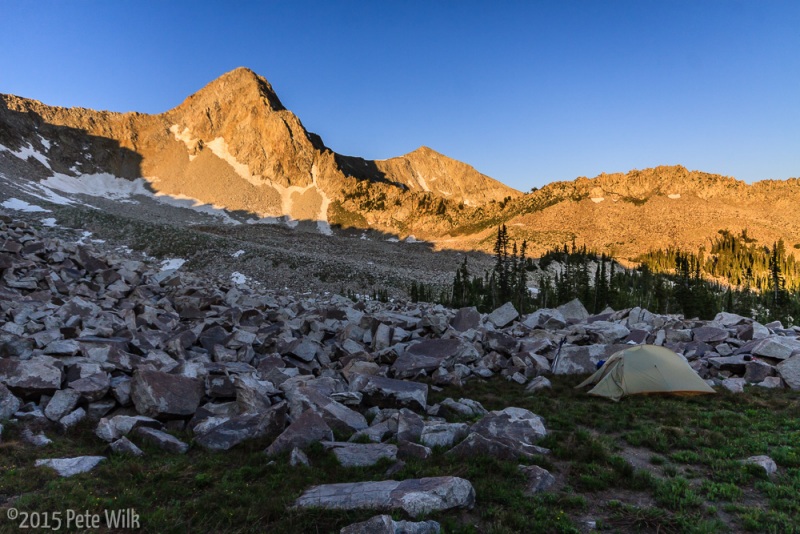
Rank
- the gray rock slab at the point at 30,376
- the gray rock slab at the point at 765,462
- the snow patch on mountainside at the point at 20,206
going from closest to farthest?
the gray rock slab at the point at 765,462 → the gray rock slab at the point at 30,376 → the snow patch on mountainside at the point at 20,206

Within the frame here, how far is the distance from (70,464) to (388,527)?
7.58 meters

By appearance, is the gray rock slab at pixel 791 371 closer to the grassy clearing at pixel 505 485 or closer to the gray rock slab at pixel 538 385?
the grassy clearing at pixel 505 485

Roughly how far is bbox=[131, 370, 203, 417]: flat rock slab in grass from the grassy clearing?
4.84ft

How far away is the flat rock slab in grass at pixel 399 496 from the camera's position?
7.34 metres

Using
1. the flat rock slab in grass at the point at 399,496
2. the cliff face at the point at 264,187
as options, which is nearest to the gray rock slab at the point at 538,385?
the flat rock slab in grass at the point at 399,496

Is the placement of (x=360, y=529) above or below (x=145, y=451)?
above

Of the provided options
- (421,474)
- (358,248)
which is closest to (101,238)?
(358,248)

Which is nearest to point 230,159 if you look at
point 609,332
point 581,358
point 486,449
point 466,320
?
point 466,320

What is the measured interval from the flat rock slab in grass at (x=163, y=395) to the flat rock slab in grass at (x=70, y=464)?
2.81m

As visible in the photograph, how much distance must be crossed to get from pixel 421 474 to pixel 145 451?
699 centimetres

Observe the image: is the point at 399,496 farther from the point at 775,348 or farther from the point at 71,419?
the point at 775,348

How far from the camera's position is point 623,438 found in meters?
12.2

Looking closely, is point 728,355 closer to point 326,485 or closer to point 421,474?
point 421,474

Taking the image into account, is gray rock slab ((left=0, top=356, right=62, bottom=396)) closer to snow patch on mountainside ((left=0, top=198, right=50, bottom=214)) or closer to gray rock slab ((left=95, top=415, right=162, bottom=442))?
gray rock slab ((left=95, top=415, right=162, bottom=442))
